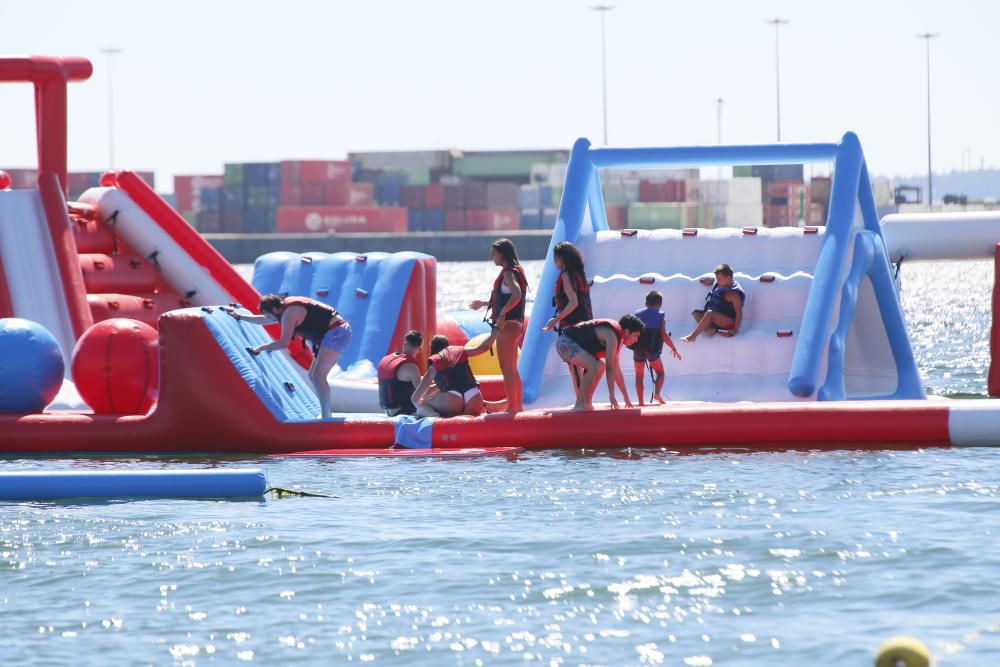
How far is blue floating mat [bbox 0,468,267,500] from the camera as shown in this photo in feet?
32.0

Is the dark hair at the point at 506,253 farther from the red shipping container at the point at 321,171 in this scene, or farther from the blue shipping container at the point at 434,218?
the blue shipping container at the point at 434,218

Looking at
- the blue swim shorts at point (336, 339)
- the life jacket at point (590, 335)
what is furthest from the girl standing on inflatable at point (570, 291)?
the blue swim shorts at point (336, 339)

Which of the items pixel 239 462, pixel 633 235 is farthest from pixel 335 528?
pixel 633 235

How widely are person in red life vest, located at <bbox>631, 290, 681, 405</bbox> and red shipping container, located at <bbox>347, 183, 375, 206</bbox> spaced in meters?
72.6

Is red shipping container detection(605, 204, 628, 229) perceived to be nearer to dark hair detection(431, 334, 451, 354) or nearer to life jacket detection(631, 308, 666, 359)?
life jacket detection(631, 308, 666, 359)

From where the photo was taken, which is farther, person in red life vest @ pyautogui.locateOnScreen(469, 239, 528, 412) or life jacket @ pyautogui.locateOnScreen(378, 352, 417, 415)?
life jacket @ pyautogui.locateOnScreen(378, 352, 417, 415)

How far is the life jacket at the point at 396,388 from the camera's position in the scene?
1171 cm

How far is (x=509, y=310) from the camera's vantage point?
11.1m

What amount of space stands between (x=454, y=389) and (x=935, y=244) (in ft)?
17.3

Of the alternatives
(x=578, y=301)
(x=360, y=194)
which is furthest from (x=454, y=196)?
(x=578, y=301)

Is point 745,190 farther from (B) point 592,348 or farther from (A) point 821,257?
(B) point 592,348

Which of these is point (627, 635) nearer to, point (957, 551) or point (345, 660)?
point (345, 660)

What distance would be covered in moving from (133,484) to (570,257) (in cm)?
333

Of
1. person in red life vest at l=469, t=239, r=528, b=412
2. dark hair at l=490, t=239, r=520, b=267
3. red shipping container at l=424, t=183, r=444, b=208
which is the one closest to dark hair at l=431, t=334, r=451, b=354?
person in red life vest at l=469, t=239, r=528, b=412
